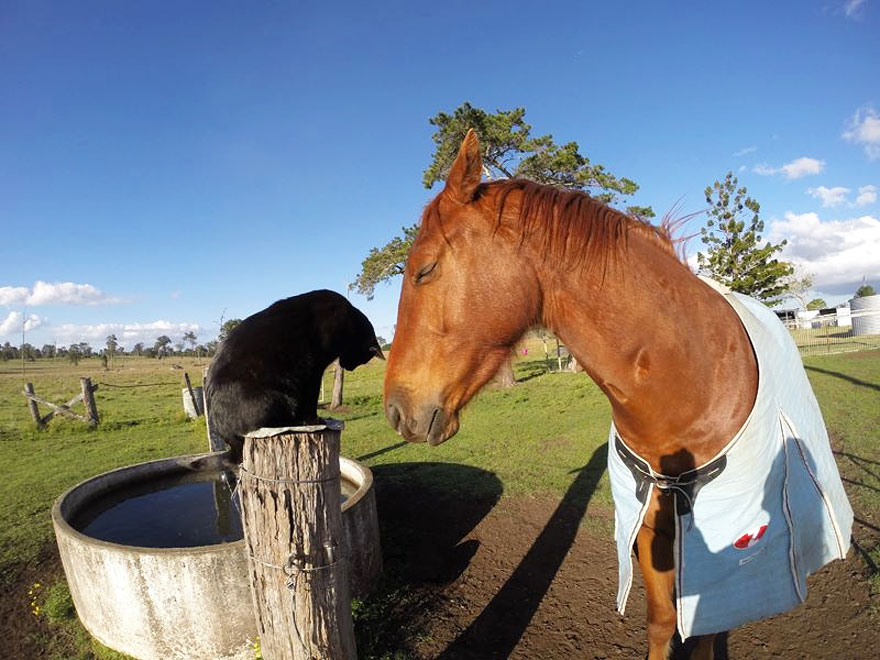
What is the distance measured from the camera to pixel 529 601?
3746 millimetres

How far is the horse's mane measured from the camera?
1593 mm

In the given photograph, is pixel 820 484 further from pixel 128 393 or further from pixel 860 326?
pixel 860 326

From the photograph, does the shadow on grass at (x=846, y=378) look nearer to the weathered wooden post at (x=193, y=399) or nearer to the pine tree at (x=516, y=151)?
the pine tree at (x=516, y=151)

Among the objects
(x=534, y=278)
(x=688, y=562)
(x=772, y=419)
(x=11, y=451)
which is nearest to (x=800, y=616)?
(x=688, y=562)

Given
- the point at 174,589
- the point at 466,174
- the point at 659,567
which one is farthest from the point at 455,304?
the point at 174,589

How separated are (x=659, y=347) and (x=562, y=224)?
1.92ft

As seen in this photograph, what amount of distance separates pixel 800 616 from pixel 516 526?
2.58 meters

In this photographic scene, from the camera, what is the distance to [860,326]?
1241 inches

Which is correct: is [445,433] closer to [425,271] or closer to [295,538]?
[425,271]

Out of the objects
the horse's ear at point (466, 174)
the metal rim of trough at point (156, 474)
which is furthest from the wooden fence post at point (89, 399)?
the horse's ear at point (466, 174)

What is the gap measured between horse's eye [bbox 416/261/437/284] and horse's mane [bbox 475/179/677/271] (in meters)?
0.27

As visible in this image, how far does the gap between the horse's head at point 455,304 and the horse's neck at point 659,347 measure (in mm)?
172

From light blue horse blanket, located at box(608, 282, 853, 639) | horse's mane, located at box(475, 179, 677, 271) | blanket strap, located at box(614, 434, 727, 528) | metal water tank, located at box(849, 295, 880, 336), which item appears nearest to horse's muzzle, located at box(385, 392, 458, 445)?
horse's mane, located at box(475, 179, 677, 271)

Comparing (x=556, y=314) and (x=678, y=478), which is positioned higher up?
(x=556, y=314)
